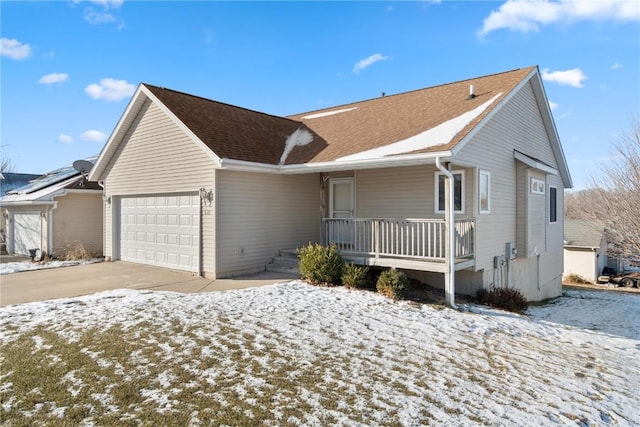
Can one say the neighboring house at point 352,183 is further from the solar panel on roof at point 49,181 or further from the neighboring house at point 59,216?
the solar panel on roof at point 49,181

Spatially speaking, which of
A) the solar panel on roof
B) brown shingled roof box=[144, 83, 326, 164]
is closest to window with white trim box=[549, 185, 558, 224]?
brown shingled roof box=[144, 83, 326, 164]

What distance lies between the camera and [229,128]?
12.5 meters

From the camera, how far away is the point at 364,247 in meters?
11.2

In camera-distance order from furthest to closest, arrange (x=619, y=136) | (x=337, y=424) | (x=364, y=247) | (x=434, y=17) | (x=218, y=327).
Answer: (x=619, y=136)
(x=434, y=17)
(x=364, y=247)
(x=218, y=327)
(x=337, y=424)

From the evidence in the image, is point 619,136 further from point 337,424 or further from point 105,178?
point 105,178

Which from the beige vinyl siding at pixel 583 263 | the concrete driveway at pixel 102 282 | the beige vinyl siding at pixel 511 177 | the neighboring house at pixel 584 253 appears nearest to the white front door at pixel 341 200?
the concrete driveway at pixel 102 282

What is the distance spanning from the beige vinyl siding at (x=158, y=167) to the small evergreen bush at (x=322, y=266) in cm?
270

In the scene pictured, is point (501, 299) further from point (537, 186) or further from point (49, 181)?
point (49, 181)

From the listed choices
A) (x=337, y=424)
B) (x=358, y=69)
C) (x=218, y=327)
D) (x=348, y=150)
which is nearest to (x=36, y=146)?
(x=358, y=69)

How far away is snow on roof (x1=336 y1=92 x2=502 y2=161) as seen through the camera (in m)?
9.63

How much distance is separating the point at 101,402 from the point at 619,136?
66.8 ft

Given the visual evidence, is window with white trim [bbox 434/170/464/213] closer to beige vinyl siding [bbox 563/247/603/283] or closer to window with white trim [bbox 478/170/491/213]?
window with white trim [bbox 478/170/491/213]

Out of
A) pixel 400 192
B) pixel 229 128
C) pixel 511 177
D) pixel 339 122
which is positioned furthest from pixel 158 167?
pixel 511 177

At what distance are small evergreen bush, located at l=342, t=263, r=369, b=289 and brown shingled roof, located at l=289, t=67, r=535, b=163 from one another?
3.31 metres
